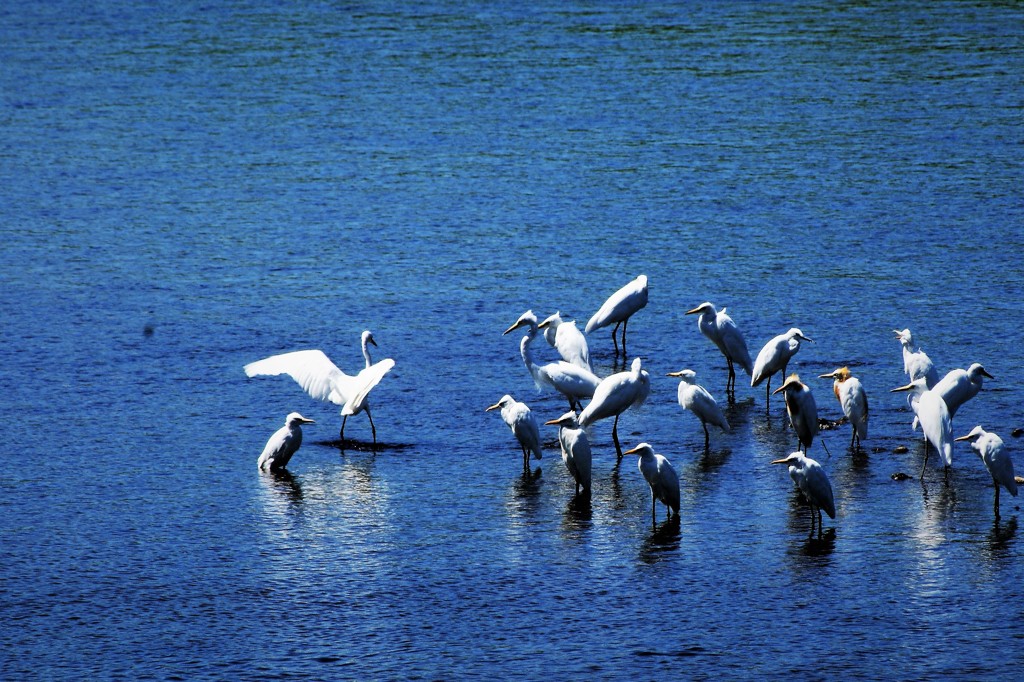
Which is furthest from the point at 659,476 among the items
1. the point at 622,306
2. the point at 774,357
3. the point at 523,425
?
the point at 622,306

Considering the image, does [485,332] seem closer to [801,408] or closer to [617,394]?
[617,394]

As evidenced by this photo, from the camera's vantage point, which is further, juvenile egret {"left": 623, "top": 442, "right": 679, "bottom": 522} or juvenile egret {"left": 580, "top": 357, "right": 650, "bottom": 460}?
juvenile egret {"left": 580, "top": 357, "right": 650, "bottom": 460}

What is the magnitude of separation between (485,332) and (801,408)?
461cm

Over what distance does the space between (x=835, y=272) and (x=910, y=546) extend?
301 inches

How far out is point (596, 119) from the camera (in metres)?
26.4

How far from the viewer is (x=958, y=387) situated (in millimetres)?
12062

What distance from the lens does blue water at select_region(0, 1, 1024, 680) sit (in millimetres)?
9141

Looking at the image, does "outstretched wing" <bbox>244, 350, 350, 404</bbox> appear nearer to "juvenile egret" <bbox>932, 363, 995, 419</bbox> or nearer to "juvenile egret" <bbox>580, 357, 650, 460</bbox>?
"juvenile egret" <bbox>580, 357, 650, 460</bbox>

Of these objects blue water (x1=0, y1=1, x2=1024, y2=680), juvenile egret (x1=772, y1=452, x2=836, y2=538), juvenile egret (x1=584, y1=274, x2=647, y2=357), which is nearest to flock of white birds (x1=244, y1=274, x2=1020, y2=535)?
juvenile egret (x1=772, y1=452, x2=836, y2=538)

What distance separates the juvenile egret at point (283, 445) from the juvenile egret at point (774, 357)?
4.10m

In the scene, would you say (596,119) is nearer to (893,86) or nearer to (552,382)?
(893,86)

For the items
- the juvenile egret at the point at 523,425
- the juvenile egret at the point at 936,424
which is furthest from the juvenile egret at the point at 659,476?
the juvenile egret at the point at 936,424

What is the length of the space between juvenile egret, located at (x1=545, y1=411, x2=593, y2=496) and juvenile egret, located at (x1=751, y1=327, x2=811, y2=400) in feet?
8.44

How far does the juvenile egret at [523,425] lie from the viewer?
11.6 metres
